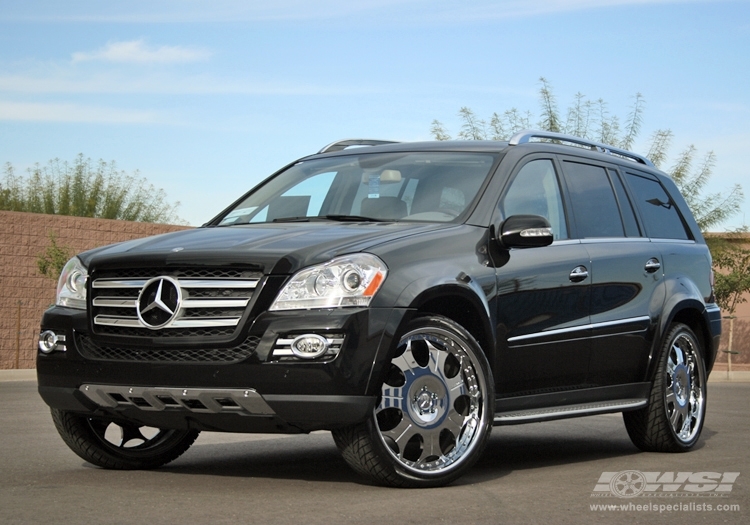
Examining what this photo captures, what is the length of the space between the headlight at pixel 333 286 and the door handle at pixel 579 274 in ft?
5.87

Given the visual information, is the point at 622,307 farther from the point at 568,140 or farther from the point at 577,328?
the point at 568,140

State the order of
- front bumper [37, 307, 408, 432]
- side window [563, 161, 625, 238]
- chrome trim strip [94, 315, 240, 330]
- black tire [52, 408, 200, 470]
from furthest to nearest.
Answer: side window [563, 161, 625, 238], black tire [52, 408, 200, 470], chrome trim strip [94, 315, 240, 330], front bumper [37, 307, 408, 432]

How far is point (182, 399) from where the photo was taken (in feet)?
19.4

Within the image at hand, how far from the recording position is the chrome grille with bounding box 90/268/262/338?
587cm

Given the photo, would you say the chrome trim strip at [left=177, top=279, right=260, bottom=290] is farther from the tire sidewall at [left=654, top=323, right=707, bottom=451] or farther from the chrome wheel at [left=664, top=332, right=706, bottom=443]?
the chrome wheel at [left=664, top=332, right=706, bottom=443]

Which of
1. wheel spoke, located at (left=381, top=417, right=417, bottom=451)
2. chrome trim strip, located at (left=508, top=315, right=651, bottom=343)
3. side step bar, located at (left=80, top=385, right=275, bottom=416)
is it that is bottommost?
wheel spoke, located at (left=381, top=417, right=417, bottom=451)

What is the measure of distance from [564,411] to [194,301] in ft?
8.16

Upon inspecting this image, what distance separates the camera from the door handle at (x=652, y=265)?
820 centimetres

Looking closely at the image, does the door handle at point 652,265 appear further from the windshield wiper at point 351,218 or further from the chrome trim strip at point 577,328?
the windshield wiper at point 351,218

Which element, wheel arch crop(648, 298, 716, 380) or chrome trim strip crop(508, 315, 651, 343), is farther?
wheel arch crop(648, 298, 716, 380)

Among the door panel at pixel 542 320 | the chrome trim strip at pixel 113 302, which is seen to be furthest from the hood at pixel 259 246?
the door panel at pixel 542 320

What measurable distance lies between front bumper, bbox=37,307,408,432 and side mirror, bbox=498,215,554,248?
3.37ft

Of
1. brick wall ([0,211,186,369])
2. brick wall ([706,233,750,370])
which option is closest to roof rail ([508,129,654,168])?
brick wall ([0,211,186,369])

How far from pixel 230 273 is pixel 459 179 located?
6.11 ft
